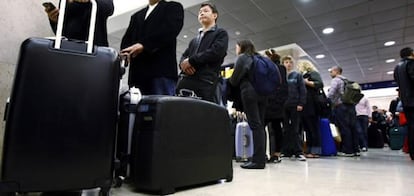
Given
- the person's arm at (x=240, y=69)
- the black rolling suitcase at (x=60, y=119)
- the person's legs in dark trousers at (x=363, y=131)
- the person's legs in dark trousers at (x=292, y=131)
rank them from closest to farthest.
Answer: the black rolling suitcase at (x=60, y=119), the person's arm at (x=240, y=69), the person's legs in dark trousers at (x=292, y=131), the person's legs in dark trousers at (x=363, y=131)

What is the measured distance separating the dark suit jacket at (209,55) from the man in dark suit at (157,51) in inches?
6.3

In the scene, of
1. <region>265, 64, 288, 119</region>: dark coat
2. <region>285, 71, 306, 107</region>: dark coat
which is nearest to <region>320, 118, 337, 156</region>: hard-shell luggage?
<region>285, 71, 306, 107</region>: dark coat

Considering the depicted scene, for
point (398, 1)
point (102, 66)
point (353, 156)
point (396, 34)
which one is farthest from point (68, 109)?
point (396, 34)

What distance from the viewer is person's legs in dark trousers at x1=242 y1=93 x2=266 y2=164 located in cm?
230

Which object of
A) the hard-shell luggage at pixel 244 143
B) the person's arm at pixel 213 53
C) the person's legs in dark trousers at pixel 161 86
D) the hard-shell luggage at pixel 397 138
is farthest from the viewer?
the hard-shell luggage at pixel 397 138

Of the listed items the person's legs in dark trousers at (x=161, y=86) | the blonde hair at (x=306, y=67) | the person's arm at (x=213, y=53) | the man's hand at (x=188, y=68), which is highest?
the blonde hair at (x=306, y=67)

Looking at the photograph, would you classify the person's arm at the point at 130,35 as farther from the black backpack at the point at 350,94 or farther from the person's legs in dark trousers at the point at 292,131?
the black backpack at the point at 350,94

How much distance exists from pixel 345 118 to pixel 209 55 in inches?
130

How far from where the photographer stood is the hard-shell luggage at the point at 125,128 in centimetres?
129

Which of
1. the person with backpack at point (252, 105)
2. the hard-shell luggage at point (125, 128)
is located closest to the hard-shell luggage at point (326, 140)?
the person with backpack at point (252, 105)

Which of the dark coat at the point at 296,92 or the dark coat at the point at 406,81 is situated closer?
the dark coat at the point at 406,81

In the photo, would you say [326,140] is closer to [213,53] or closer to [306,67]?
[306,67]

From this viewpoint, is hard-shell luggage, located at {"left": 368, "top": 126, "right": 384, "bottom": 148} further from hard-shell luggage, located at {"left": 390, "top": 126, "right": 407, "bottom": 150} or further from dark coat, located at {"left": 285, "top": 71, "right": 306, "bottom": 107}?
dark coat, located at {"left": 285, "top": 71, "right": 306, "bottom": 107}

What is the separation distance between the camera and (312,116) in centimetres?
396
